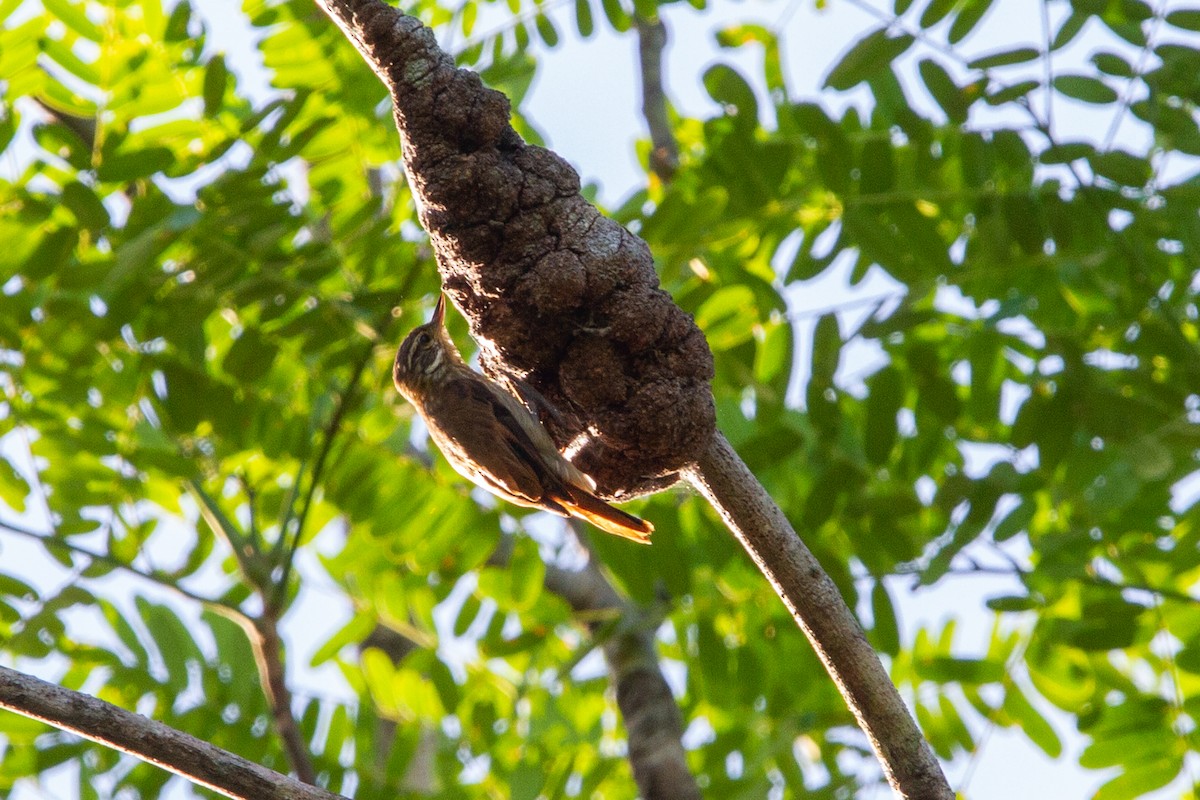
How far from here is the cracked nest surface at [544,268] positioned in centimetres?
268

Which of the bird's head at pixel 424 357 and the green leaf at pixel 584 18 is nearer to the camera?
the bird's head at pixel 424 357

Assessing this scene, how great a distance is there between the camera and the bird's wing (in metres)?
3.43

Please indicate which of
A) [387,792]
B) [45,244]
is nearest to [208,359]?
[45,244]

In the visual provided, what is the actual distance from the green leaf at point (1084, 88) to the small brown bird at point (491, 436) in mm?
1929

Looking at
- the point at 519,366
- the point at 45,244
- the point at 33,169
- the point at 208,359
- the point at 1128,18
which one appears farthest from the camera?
the point at 208,359

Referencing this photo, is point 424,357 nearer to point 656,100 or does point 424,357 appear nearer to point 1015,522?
point 1015,522

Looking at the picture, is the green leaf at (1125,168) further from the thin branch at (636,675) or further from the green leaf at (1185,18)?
the thin branch at (636,675)

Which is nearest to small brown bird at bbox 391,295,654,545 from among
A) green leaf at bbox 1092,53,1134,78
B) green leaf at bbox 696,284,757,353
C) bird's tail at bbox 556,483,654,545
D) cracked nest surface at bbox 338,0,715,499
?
bird's tail at bbox 556,483,654,545

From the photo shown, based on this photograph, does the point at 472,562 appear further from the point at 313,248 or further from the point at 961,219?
the point at 961,219

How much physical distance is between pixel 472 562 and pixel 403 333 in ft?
2.87

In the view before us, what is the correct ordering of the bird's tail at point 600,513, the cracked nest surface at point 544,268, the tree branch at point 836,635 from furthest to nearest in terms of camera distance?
the bird's tail at point 600,513 < the cracked nest surface at point 544,268 < the tree branch at point 836,635

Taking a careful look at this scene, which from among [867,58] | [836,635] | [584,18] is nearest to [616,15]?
[584,18]

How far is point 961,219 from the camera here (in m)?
4.71

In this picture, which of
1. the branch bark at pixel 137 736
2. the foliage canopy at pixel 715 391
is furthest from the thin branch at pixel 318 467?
the branch bark at pixel 137 736
